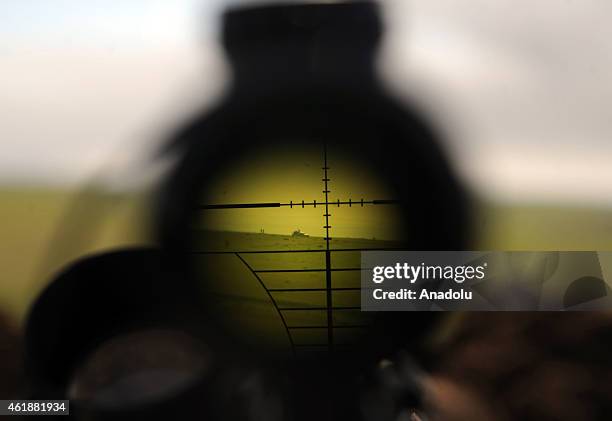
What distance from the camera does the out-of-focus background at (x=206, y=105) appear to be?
5.41ft

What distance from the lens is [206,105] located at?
1.68 metres

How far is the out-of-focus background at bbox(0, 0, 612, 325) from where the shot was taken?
1649mm

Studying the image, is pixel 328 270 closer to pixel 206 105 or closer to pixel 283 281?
pixel 283 281

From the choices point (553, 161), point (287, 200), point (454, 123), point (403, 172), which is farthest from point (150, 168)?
point (553, 161)

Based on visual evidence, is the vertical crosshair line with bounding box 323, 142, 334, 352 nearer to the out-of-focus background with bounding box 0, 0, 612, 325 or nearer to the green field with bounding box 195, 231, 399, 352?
the green field with bounding box 195, 231, 399, 352

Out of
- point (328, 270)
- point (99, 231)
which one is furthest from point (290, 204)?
point (99, 231)

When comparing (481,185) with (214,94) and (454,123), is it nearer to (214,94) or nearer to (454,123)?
(454,123)

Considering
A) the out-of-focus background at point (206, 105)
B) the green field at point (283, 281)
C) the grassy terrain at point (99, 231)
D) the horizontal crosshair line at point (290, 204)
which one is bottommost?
the green field at point (283, 281)

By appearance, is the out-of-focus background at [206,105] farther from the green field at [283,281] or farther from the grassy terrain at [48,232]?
the green field at [283,281]

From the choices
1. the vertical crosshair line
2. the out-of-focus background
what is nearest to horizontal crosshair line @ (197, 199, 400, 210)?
the vertical crosshair line

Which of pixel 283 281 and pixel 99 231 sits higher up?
pixel 99 231

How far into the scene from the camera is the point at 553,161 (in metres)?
1.66

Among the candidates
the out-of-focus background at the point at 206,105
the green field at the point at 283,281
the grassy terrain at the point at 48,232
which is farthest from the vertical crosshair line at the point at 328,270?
the grassy terrain at the point at 48,232

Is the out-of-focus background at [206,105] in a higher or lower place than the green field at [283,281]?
higher
